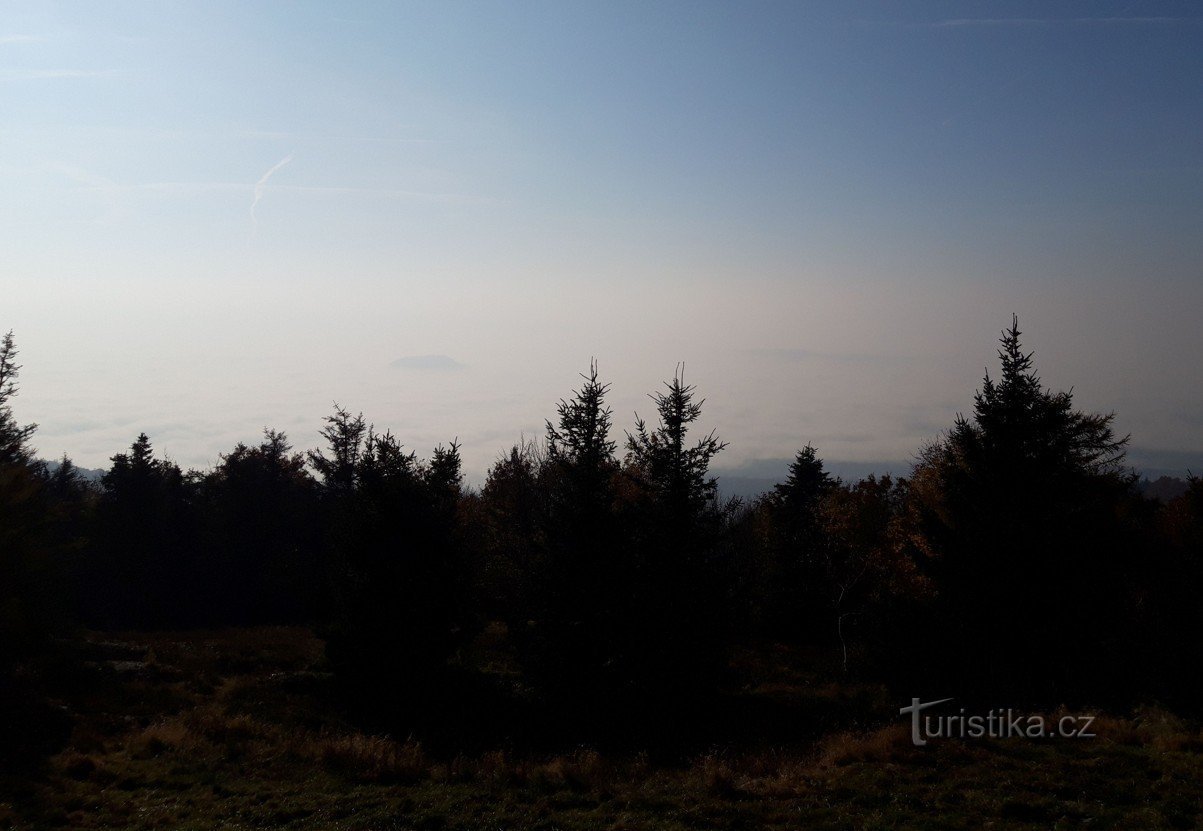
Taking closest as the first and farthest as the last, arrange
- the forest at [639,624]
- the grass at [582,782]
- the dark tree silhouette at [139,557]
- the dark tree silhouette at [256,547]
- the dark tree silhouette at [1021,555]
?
1. the grass at [582,782]
2. the forest at [639,624]
3. the dark tree silhouette at [1021,555]
4. the dark tree silhouette at [139,557]
5. the dark tree silhouette at [256,547]

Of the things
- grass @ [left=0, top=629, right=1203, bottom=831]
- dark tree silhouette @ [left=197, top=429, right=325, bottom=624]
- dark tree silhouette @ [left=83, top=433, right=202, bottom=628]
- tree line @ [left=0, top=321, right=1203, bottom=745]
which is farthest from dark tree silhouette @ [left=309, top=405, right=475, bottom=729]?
dark tree silhouette @ [left=83, top=433, right=202, bottom=628]

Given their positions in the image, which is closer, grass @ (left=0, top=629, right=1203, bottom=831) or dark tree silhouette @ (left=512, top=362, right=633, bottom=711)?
grass @ (left=0, top=629, right=1203, bottom=831)

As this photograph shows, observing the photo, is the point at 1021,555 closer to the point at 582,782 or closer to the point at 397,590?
the point at 582,782

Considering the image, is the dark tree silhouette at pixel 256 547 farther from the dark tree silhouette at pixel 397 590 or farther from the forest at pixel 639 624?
the dark tree silhouette at pixel 397 590

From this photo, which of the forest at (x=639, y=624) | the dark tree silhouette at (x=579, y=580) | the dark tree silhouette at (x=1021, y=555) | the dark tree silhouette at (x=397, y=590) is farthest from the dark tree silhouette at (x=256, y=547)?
the dark tree silhouette at (x=1021, y=555)

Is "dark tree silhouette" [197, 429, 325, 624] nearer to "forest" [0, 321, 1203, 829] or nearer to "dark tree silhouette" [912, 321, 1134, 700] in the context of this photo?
"forest" [0, 321, 1203, 829]

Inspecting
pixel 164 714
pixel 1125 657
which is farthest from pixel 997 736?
pixel 164 714

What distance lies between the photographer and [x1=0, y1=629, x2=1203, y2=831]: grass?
1219cm

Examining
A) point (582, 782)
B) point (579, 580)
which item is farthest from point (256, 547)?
point (582, 782)

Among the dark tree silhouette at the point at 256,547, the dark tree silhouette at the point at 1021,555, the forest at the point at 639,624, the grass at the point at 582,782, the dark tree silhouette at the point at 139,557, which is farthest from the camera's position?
the dark tree silhouette at the point at 256,547

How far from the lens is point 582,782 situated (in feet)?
48.5

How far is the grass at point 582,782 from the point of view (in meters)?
12.2

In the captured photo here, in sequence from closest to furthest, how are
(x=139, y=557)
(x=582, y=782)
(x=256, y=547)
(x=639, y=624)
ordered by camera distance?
1. (x=582, y=782)
2. (x=639, y=624)
3. (x=139, y=557)
4. (x=256, y=547)

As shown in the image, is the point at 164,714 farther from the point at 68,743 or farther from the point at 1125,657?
the point at 1125,657
